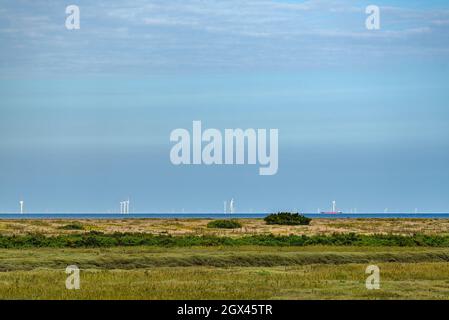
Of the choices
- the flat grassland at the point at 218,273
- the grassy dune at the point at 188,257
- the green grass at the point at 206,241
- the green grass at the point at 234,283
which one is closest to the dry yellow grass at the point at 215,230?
the green grass at the point at 206,241

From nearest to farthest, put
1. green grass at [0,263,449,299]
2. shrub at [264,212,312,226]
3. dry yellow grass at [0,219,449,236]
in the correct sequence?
green grass at [0,263,449,299], dry yellow grass at [0,219,449,236], shrub at [264,212,312,226]

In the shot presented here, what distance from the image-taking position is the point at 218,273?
4362 cm

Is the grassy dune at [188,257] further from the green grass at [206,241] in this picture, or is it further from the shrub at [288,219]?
the shrub at [288,219]

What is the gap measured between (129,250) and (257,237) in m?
15.7

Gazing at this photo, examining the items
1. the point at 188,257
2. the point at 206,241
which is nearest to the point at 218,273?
the point at 188,257

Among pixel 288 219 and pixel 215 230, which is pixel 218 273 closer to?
pixel 215 230

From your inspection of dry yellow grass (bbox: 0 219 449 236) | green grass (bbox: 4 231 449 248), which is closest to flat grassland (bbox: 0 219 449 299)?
green grass (bbox: 4 231 449 248)

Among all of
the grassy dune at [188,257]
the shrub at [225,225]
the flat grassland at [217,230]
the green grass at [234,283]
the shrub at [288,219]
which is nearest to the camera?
the green grass at [234,283]

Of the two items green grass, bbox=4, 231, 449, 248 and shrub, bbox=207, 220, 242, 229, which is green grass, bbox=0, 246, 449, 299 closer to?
green grass, bbox=4, 231, 449, 248

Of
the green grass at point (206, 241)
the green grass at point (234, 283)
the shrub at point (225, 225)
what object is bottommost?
the green grass at point (234, 283)

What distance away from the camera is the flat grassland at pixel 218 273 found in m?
34.3

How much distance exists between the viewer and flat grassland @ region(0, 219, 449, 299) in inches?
→ 1351

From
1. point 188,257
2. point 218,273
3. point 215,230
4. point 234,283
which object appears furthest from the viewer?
point 215,230
